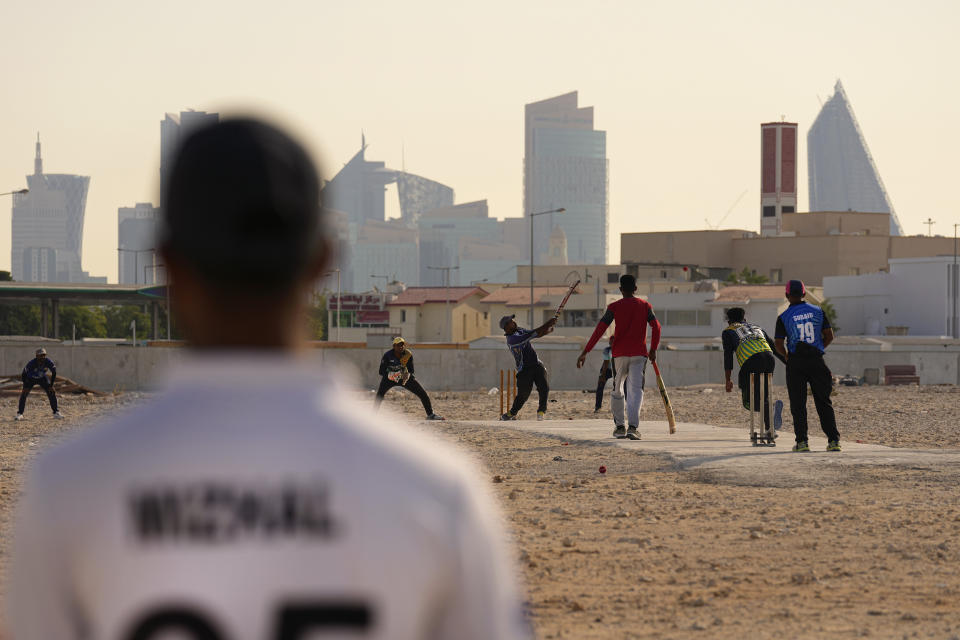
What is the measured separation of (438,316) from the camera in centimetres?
12631

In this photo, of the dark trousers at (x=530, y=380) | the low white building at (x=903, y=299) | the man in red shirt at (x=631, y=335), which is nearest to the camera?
the man in red shirt at (x=631, y=335)

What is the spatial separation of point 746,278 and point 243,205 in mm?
133956

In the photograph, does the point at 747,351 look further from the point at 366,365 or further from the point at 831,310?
the point at 831,310

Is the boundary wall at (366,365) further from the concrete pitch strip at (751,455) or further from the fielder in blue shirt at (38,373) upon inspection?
the concrete pitch strip at (751,455)

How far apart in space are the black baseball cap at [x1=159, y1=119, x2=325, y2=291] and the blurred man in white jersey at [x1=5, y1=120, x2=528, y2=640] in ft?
0.10

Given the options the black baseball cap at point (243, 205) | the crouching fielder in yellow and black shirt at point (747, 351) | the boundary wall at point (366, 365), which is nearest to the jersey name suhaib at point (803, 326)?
the crouching fielder in yellow and black shirt at point (747, 351)

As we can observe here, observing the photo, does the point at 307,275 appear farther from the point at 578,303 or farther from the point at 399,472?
A: the point at 578,303

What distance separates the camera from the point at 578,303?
109 m

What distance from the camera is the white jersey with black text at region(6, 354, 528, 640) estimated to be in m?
1.92

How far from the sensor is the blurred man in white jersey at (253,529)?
1.92 metres

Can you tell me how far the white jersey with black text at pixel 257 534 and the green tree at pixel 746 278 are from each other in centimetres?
13021

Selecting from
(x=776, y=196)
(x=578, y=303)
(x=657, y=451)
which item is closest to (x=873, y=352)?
(x=657, y=451)

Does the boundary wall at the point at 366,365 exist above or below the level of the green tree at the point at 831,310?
below

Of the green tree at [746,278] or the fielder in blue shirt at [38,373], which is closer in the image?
the fielder in blue shirt at [38,373]
